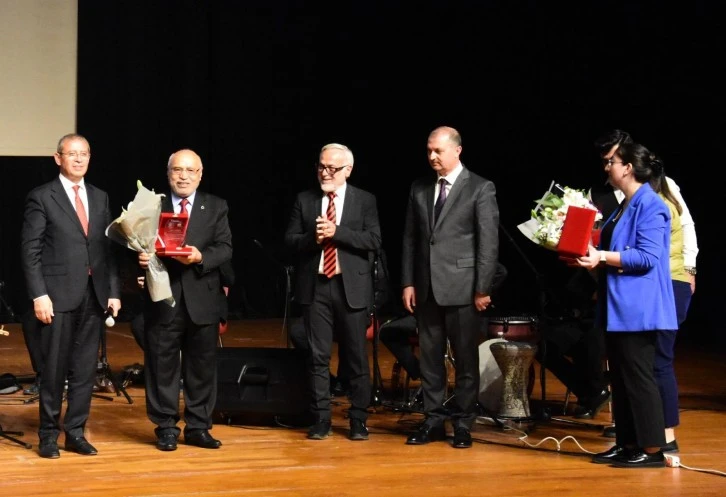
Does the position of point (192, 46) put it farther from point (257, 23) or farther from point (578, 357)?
point (578, 357)

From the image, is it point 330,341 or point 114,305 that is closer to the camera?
point 114,305

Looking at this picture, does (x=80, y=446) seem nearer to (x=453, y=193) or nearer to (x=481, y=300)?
(x=481, y=300)

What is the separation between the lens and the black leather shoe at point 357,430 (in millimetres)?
5422

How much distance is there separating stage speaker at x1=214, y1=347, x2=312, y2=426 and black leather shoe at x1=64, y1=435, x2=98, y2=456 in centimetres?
91

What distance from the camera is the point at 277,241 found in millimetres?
11023

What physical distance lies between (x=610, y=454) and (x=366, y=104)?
6.59 meters

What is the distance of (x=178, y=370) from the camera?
522 centimetres

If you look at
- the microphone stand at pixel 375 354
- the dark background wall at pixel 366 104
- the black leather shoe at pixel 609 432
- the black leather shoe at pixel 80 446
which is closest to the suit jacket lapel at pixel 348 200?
the microphone stand at pixel 375 354

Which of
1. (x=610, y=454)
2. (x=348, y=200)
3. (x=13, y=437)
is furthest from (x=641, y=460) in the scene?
(x=13, y=437)

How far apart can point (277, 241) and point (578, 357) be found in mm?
5255

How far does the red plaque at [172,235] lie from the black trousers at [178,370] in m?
0.30

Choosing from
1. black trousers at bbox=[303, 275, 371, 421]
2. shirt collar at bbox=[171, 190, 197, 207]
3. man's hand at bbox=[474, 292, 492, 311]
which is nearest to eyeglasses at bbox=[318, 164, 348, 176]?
black trousers at bbox=[303, 275, 371, 421]

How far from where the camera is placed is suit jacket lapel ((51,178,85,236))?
4.98 meters

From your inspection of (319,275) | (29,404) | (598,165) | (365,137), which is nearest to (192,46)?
(365,137)
